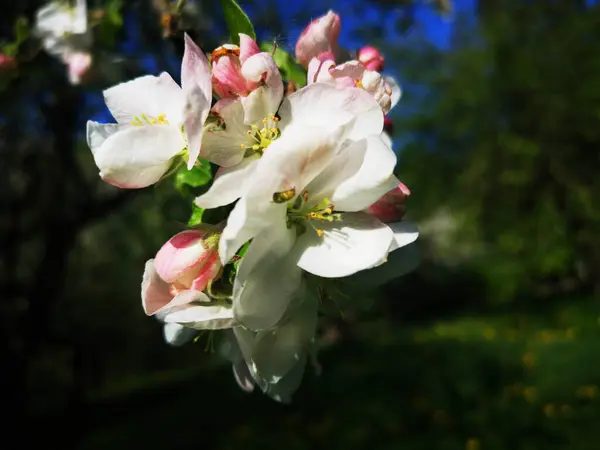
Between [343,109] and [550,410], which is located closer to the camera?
[343,109]

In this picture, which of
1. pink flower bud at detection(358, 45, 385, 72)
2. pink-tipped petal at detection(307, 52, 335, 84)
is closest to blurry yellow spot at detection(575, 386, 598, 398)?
pink flower bud at detection(358, 45, 385, 72)

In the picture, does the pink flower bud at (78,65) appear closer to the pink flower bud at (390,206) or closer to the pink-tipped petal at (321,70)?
the pink-tipped petal at (321,70)

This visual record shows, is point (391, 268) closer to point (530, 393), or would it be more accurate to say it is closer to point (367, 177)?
point (367, 177)

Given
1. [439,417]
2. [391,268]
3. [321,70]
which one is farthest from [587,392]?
[321,70]

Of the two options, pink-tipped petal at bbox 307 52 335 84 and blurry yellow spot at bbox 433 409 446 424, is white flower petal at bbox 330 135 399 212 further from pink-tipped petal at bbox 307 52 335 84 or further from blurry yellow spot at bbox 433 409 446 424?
blurry yellow spot at bbox 433 409 446 424

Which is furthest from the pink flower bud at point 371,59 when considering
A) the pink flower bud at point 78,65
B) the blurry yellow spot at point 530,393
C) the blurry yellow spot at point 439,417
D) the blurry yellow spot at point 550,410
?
the blurry yellow spot at point 530,393

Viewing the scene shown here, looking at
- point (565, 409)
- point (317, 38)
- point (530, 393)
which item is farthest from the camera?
point (530, 393)

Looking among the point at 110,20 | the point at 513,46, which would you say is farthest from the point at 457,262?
the point at 110,20
